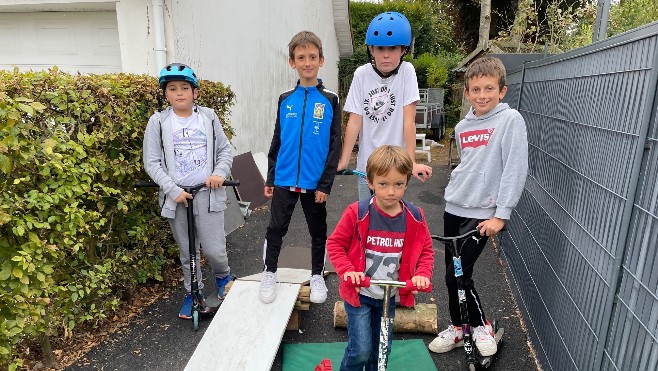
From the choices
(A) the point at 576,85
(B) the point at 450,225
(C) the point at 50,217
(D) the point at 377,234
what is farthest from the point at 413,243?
(C) the point at 50,217

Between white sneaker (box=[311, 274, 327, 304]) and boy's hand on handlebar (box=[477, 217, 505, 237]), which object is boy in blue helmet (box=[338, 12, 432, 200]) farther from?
white sneaker (box=[311, 274, 327, 304])

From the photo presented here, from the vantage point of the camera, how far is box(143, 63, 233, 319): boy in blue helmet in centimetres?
370

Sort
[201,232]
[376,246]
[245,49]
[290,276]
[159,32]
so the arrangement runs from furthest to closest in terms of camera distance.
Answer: [245,49] → [159,32] → [290,276] → [201,232] → [376,246]

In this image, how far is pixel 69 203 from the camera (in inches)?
123

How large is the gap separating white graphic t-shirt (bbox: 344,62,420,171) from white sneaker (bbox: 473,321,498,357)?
1.56m

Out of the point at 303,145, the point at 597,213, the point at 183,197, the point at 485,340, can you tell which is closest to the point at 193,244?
the point at 183,197

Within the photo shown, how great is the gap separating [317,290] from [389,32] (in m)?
2.21

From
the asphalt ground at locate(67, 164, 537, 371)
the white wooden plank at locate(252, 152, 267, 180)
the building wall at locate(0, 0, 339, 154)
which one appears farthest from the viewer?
the white wooden plank at locate(252, 152, 267, 180)

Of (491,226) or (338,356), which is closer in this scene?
(491,226)

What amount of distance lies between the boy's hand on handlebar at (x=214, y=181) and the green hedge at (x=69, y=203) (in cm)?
65

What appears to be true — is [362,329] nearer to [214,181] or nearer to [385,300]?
[385,300]

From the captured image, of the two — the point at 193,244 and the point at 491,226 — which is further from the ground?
the point at 491,226

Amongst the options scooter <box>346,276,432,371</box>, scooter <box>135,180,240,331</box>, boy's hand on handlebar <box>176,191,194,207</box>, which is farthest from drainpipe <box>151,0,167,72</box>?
scooter <box>346,276,432,371</box>

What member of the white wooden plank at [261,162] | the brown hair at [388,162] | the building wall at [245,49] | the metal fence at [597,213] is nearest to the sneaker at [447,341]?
the metal fence at [597,213]
